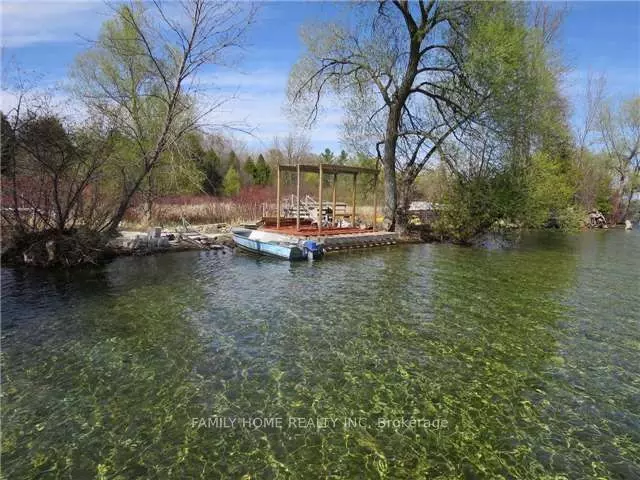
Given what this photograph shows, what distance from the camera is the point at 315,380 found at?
5.91 metres

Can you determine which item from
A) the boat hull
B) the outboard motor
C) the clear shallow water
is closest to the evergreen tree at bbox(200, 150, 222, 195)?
the boat hull

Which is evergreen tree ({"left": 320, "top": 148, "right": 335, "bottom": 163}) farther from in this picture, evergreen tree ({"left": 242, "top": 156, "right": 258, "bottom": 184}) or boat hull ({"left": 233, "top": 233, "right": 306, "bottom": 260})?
boat hull ({"left": 233, "top": 233, "right": 306, "bottom": 260})

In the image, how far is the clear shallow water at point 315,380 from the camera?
430 centimetres

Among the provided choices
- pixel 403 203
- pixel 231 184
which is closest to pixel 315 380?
pixel 403 203

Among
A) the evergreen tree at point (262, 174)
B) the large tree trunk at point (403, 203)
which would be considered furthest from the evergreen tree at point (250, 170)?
the large tree trunk at point (403, 203)

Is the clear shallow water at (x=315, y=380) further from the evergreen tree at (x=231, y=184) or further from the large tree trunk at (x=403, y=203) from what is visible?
the evergreen tree at (x=231, y=184)

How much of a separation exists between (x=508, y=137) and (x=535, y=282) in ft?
29.7

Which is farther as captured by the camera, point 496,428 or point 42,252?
point 42,252

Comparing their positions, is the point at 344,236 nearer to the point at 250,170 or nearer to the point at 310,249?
the point at 310,249

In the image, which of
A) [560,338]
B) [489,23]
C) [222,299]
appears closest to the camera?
[560,338]

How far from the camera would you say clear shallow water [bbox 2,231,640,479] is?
4297 millimetres

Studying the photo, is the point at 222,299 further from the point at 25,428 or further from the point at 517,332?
the point at 517,332

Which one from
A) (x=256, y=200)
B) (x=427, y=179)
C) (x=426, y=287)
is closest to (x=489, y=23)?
(x=427, y=179)

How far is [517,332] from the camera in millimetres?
7918
